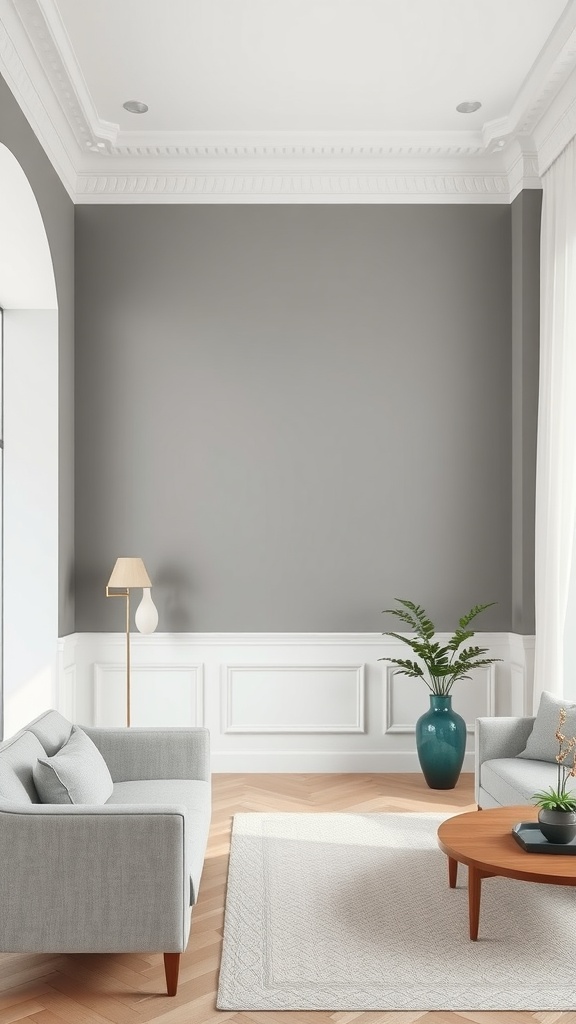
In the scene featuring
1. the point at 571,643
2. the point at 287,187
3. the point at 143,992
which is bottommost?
the point at 143,992

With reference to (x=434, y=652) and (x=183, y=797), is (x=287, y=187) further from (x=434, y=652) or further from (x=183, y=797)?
(x=183, y=797)

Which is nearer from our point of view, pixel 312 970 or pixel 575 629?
pixel 312 970

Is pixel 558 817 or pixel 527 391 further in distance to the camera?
pixel 527 391

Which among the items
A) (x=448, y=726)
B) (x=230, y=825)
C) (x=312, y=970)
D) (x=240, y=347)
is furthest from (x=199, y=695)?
(x=312, y=970)

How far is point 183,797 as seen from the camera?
3723mm

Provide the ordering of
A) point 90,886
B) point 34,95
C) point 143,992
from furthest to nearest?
point 34,95 → point 143,992 → point 90,886

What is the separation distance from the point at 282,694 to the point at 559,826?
290cm

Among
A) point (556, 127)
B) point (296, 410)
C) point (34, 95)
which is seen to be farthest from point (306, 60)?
point (296, 410)

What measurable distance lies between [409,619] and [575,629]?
1077 millimetres

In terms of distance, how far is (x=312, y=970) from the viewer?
304cm

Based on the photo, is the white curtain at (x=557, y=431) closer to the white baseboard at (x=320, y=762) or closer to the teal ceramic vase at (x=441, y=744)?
the teal ceramic vase at (x=441, y=744)

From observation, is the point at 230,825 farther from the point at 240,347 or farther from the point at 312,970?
the point at 240,347

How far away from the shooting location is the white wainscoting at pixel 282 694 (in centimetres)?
594

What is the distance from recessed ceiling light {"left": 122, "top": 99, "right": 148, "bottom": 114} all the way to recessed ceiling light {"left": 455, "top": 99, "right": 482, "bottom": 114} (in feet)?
6.54
